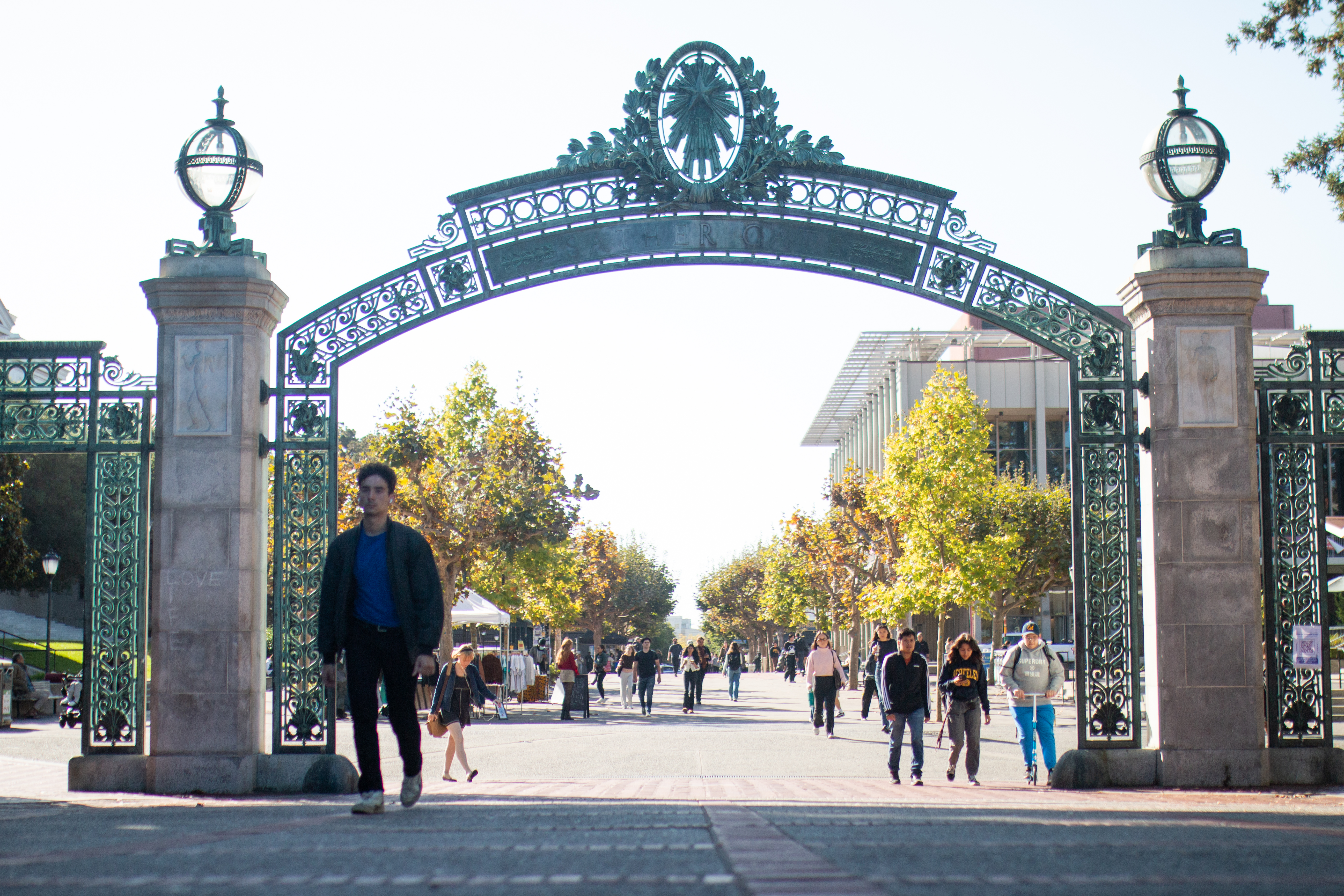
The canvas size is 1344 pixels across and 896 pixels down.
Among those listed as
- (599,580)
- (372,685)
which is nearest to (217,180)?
(372,685)

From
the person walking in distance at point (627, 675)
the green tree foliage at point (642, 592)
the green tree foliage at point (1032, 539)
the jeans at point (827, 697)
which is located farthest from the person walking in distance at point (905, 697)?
the green tree foliage at point (642, 592)

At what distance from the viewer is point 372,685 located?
768 centimetres

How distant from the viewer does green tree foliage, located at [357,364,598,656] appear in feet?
104

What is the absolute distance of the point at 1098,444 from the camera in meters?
11.6

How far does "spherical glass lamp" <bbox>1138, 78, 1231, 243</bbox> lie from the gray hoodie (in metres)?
4.62

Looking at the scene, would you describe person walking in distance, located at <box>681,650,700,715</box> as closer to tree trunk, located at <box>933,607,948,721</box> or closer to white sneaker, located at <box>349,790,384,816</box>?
tree trunk, located at <box>933,607,948,721</box>

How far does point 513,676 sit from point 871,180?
20.8 metres

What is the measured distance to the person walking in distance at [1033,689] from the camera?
13758 millimetres

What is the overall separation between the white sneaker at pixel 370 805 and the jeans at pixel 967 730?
776 centimetres

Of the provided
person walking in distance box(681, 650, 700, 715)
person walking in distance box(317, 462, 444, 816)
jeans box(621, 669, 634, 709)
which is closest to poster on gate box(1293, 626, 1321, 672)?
person walking in distance box(317, 462, 444, 816)

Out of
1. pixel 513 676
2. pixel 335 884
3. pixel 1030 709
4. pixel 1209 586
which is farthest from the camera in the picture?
pixel 513 676

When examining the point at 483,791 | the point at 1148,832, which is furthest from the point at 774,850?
the point at 483,791

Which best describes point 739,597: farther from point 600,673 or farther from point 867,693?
point 867,693

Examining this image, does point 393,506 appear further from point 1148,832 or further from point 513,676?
point 1148,832
